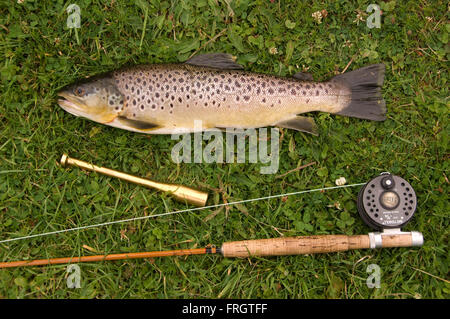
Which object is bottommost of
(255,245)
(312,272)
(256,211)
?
(312,272)

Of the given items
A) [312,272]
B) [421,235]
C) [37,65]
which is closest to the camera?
[421,235]

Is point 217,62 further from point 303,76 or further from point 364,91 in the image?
point 364,91

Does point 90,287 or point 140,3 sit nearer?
point 90,287

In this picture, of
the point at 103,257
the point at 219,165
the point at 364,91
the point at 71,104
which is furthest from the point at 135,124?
the point at 364,91

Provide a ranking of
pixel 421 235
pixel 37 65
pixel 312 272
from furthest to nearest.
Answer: pixel 37 65 → pixel 312 272 → pixel 421 235

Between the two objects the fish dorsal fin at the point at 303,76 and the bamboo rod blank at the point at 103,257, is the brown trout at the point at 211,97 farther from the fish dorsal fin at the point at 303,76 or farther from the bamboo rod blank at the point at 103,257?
the bamboo rod blank at the point at 103,257

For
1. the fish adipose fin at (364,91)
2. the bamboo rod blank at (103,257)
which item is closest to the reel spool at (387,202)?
the fish adipose fin at (364,91)
